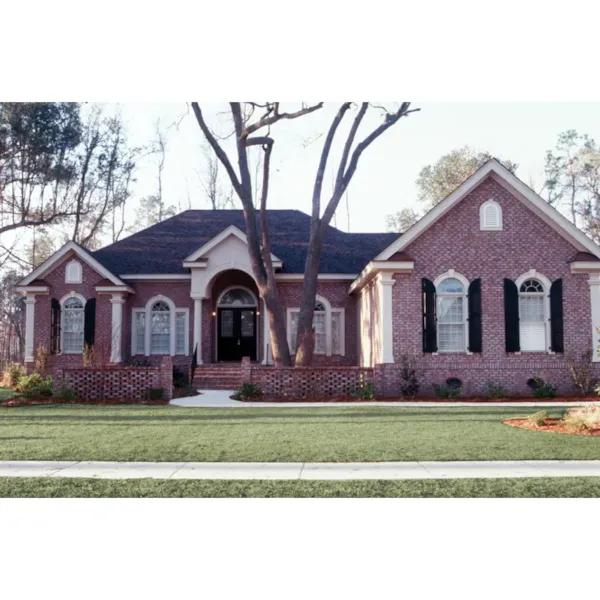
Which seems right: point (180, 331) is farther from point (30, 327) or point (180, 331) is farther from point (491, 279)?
point (491, 279)

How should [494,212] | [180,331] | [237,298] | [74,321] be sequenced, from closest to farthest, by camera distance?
[494,212] → [74,321] → [180,331] → [237,298]

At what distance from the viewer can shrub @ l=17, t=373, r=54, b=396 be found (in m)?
16.9

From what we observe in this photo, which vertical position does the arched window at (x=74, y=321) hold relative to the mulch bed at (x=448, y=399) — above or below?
above

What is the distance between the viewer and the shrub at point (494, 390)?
16.8m

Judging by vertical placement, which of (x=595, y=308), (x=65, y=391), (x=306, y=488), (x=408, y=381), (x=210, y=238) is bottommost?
(x=306, y=488)

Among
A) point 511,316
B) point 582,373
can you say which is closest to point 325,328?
point 511,316

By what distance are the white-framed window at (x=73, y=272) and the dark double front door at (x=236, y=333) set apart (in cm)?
501

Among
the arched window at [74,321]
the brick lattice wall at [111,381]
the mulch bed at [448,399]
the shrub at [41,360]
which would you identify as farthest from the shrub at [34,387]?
the arched window at [74,321]

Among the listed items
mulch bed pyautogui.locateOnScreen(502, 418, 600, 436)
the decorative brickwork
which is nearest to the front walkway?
the decorative brickwork

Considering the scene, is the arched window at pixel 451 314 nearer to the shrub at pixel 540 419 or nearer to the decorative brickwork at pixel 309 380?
the decorative brickwork at pixel 309 380

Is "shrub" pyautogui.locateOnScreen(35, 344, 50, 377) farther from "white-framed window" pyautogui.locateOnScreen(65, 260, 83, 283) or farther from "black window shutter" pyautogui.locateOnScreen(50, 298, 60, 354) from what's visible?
"white-framed window" pyautogui.locateOnScreen(65, 260, 83, 283)

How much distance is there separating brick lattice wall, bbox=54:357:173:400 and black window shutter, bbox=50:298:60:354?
221 inches

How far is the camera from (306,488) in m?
7.01

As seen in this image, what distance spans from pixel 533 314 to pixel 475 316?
1.65m
